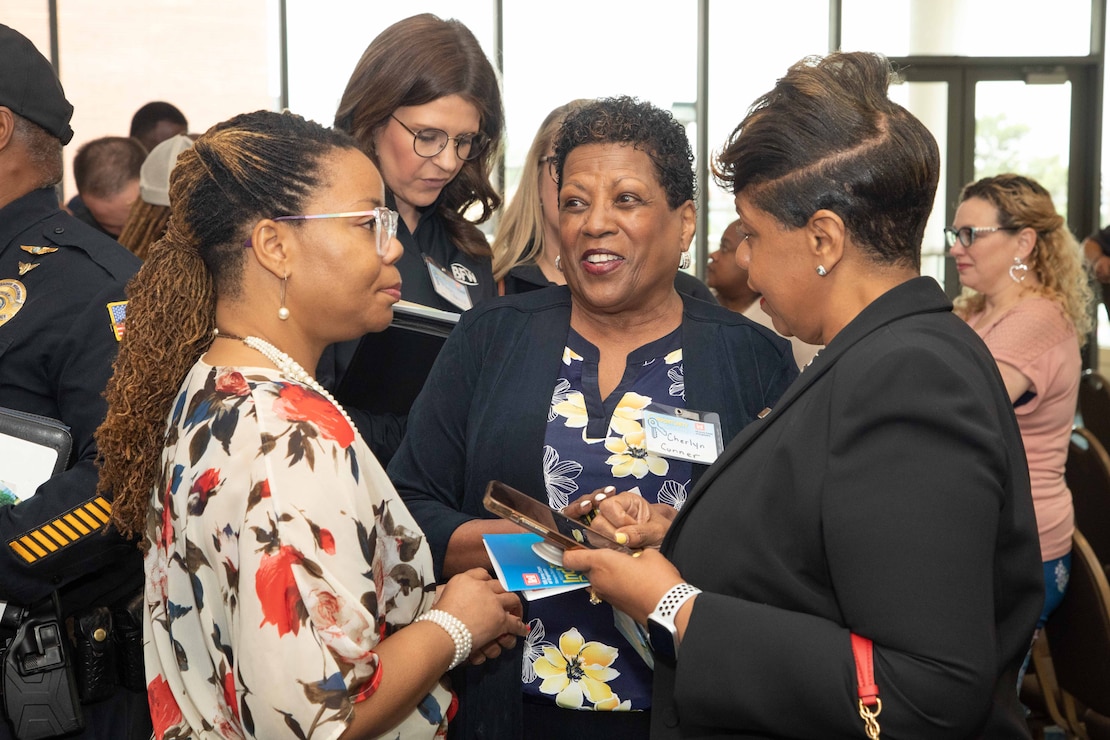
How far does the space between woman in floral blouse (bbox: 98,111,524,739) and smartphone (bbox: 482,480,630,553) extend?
0.13 meters

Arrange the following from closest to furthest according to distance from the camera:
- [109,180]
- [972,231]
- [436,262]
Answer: [436,262] < [972,231] < [109,180]

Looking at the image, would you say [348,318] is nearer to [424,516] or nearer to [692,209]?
[424,516]

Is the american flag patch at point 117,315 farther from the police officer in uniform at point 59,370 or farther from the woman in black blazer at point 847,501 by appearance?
the woman in black blazer at point 847,501

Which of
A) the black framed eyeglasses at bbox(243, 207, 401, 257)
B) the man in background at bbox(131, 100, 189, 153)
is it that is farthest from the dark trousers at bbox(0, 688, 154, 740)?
the man in background at bbox(131, 100, 189, 153)

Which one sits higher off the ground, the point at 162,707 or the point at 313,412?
the point at 313,412

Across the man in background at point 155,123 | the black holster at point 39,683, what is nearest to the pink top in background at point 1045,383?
the black holster at point 39,683

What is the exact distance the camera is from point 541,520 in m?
1.50

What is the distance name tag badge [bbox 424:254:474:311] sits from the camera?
102 inches

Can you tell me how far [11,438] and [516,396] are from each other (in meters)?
0.90

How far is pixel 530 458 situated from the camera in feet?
6.01

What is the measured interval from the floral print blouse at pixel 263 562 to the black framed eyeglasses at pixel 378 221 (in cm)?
21

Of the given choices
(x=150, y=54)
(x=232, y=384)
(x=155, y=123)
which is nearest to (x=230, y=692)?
(x=232, y=384)

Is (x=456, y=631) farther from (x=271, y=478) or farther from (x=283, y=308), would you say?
(x=283, y=308)

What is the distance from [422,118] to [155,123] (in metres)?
3.91
